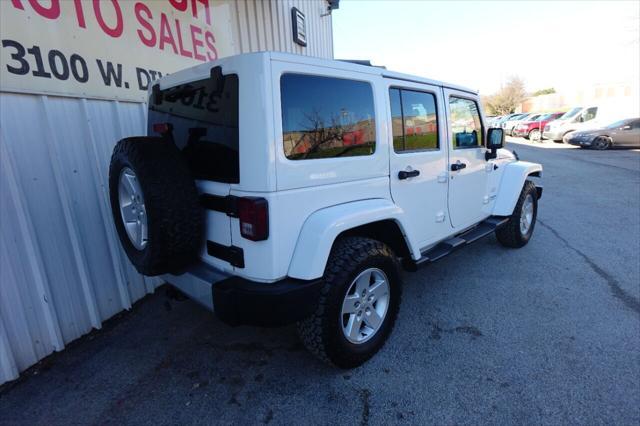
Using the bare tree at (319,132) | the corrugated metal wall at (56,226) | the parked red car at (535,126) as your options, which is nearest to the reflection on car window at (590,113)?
the parked red car at (535,126)

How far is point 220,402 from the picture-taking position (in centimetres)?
222

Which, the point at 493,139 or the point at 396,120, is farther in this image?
the point at 493,139

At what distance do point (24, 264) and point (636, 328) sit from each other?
4804 mm

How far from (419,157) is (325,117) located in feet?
3.48

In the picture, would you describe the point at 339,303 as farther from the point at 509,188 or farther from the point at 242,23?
the point at 242,23

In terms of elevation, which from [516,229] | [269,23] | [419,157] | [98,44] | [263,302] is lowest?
[516,229]

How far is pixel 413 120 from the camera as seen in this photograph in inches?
112

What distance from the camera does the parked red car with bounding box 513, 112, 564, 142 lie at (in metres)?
20.5

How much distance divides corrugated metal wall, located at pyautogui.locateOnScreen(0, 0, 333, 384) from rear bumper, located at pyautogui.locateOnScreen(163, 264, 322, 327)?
1540 mm

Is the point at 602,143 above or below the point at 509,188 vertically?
below

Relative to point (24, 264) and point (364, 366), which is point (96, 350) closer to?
point (24, 264)

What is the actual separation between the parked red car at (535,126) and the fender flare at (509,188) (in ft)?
63.3

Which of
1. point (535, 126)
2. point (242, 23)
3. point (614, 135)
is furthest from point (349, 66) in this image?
point (535, 126)

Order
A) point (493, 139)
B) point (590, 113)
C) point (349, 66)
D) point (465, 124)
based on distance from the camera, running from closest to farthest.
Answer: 1. point (349, 66)
2. point (465, 124)
3. point (493, 139)
4. point (590, 113)
